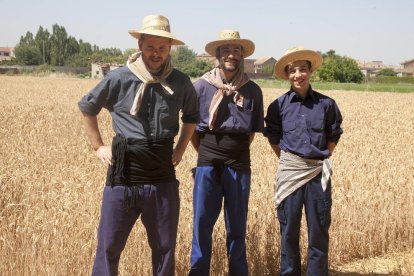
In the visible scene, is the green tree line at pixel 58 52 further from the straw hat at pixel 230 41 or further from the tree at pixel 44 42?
the straw hat at pixel 230 41

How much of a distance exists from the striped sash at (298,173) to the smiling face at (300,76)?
56 centimetres

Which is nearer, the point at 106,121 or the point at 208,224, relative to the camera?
the point at 208,224

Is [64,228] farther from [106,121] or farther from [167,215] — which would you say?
[106,121]

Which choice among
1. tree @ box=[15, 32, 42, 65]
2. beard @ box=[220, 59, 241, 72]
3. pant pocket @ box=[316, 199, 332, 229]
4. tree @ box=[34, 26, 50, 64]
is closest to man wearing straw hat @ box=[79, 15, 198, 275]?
beard @ box=[220, 59, 241, 72]

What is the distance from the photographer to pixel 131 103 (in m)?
3.17

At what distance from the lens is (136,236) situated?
4.29 metres

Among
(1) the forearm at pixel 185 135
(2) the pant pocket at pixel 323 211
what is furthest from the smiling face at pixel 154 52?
(2) the pant pocket at pixel 323 211

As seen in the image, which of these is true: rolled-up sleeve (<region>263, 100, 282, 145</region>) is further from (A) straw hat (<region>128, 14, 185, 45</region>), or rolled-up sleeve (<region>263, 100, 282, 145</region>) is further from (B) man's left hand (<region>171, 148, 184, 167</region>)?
(A) straw hat (<region>128, 14, 185, 45</region>)

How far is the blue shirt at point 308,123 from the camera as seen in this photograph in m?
3.93

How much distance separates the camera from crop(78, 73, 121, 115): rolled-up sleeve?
3176 millimetres

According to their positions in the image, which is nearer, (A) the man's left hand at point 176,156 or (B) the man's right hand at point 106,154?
(B) the man's right hand at point 106,154

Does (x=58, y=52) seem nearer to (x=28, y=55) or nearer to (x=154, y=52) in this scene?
(x=28, y=55)

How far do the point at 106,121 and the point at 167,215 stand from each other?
1222cm

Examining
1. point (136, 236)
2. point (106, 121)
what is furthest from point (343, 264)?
point (106, 121)
